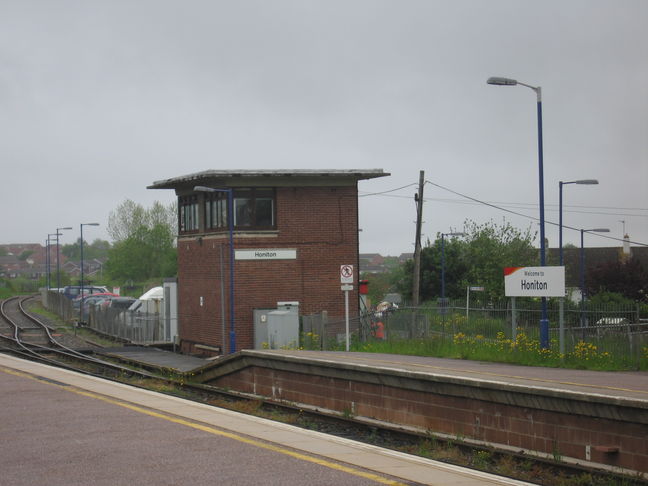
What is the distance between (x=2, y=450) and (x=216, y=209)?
2676 centimetres

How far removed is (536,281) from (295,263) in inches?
602

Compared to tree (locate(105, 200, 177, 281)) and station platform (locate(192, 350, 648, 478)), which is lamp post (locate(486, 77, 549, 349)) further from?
tree (locate(105, 200, 177, 281))

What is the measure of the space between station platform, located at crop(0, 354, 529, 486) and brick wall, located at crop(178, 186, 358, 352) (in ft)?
67.1

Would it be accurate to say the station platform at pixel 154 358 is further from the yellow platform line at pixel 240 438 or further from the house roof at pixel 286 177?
the yellow platform line at pixel 240 438

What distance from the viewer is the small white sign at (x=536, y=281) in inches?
871

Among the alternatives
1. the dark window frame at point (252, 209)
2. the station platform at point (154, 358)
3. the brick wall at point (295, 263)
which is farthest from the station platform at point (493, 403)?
the dark window frame at point (252, 209)

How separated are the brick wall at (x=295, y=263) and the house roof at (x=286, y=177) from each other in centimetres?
40

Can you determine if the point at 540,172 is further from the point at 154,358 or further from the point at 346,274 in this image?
the point at 154,358

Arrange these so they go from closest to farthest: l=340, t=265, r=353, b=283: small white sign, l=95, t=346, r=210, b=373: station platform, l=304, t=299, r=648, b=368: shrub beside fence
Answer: l=304, t=299, r=648, b=368: shrub beside fence → l=340, t=265, r=353, b=283: small white sign → l=95, t=346, r=210, b=373: station platform

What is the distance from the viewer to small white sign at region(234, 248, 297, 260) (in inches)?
1414

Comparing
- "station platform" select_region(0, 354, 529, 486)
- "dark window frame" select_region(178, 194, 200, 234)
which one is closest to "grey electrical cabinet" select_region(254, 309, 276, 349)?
"dark window frame" select_region(178, 194, 200, 234)

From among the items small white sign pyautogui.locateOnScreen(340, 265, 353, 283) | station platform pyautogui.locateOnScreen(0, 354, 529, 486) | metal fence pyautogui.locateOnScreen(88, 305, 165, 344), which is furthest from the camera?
metal fence pyautogui.locateOnScreen(88, 305, 165, 344)

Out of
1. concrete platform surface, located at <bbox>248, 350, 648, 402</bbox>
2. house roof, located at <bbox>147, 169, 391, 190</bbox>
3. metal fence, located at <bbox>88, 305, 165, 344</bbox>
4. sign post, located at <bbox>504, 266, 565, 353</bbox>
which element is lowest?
metal fence, located at <bbox>88, 305, 165, 344</bbox>

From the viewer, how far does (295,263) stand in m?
36.5
